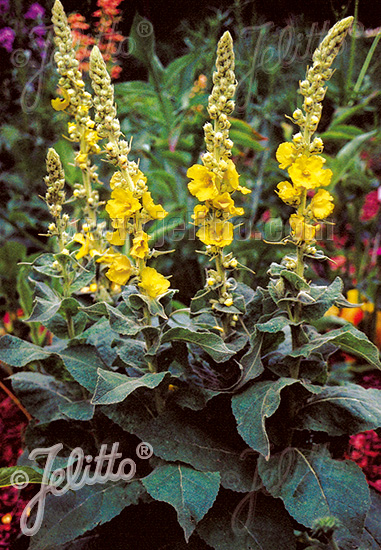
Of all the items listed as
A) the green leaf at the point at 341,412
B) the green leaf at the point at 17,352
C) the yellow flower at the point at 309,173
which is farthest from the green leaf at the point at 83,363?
the yellow flower at the point at 309,173

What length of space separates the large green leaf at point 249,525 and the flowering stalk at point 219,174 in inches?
13.2

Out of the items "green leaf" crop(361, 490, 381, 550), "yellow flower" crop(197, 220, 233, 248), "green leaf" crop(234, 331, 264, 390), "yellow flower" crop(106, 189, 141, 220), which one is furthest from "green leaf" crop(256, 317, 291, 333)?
"green leaf" crop(361, 490, 381, 550)

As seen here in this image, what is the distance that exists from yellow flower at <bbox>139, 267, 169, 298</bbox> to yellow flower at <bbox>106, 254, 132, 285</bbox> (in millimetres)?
26

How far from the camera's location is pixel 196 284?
1.50 meters

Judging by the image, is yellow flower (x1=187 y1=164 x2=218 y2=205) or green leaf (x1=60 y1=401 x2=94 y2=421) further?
green leaf (x1=60 y1=401 x2=94 y2=421)

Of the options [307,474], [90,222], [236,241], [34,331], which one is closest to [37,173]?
[34,331]

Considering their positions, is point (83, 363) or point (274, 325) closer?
point (274, 325)

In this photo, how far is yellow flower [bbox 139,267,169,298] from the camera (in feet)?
2.56

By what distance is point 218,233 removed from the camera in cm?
77

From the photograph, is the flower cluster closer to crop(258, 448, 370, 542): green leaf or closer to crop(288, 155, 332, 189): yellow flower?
crop(288, 155, 332, 189): yellow flower

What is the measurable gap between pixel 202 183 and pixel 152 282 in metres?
0.17

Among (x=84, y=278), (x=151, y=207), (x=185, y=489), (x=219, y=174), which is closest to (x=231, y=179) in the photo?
(x=219, y=174)

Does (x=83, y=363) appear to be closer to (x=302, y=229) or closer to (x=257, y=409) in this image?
(x=257, y=409)

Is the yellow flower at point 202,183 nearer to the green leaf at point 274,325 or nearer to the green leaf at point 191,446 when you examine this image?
the green leaf at point 274,325
